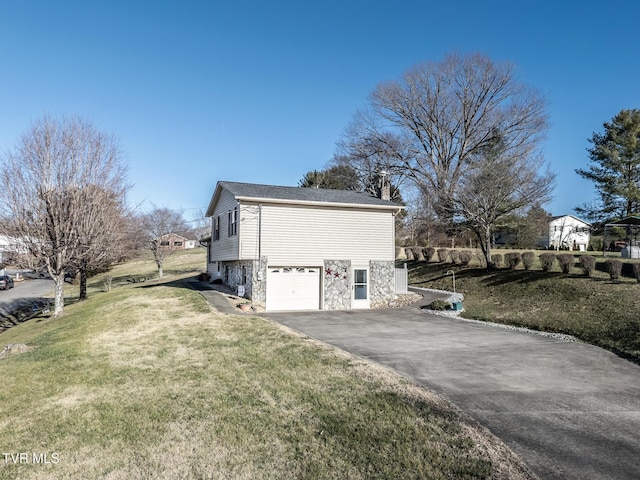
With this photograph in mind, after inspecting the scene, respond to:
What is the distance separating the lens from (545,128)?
1241 inches

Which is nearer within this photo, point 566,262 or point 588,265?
point 588,265

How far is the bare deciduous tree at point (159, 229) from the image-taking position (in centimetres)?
3869

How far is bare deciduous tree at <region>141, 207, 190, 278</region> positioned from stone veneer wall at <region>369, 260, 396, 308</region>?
2566 centimetres

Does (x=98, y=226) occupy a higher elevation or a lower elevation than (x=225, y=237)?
higher

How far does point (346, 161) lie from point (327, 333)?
1159 inches

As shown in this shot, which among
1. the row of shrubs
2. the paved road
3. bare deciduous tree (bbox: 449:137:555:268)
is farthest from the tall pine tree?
the paved road

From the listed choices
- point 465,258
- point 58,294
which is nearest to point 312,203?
point 465,258

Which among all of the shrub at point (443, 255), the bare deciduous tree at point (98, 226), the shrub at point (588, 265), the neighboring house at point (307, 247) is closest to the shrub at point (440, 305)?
the neighboring house at point (307, 247)

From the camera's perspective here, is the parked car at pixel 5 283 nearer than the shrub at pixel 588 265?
No

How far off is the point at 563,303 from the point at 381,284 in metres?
8.21

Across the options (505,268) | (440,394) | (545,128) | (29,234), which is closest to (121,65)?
(29,234)

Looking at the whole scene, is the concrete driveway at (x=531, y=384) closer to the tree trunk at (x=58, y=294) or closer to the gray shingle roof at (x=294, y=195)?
the gray shingle roof at (x=294, y=195)

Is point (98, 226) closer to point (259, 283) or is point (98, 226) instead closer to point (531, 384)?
point (259, 283)

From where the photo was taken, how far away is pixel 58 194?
1808 cm
